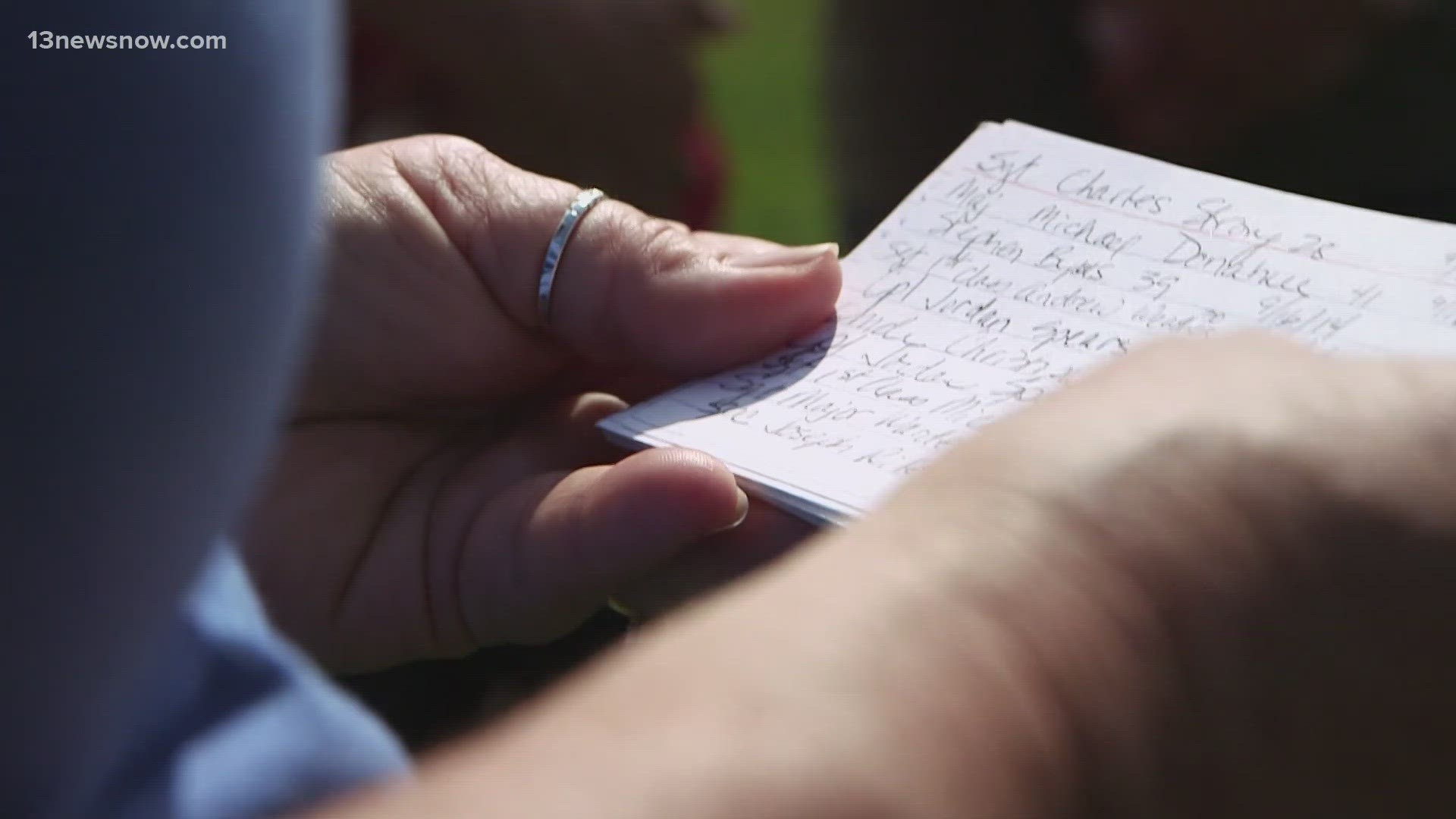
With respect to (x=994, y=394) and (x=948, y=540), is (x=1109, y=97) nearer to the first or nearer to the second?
(x=994, y=394)

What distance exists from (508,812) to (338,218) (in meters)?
0.64

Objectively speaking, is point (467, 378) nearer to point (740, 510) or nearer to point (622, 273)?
point (622, 273)

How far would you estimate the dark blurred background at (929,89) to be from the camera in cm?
141

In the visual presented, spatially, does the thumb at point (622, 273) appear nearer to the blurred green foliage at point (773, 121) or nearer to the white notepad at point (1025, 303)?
the white notepad at point (1025, 303)

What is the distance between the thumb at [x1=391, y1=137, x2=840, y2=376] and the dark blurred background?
40 centimetres

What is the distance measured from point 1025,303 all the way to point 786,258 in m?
0.14

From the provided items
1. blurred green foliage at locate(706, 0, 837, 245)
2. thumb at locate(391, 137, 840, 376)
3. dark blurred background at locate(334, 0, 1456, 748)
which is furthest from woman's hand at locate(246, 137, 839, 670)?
blurred green foliage at locate(706, 0, 837, 245)

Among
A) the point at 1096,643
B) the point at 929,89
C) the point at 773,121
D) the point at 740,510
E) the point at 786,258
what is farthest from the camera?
the point at 773,121

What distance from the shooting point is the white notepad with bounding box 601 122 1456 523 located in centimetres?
71

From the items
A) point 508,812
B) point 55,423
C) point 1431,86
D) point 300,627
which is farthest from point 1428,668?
point 1431,86

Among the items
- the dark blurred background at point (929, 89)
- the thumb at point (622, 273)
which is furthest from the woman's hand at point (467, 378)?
the dark blurred background at point (929, 89)

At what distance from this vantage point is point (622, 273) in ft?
2.78

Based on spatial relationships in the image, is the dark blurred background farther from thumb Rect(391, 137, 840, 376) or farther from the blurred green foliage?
the blurred green foliage

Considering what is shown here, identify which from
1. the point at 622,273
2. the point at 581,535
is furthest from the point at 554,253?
the point at 581,535
